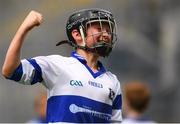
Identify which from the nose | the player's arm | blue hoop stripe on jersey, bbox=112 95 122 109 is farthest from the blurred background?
the player's arm

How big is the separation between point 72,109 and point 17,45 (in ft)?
1.43

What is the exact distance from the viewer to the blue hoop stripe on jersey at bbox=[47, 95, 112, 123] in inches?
192

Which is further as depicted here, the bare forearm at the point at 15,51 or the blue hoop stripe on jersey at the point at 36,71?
the blue hoop stripe on jersey at the point at 36,71

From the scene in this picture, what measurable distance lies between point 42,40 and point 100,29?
440 cm

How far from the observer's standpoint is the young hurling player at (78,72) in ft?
15.7

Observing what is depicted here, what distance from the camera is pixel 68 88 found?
16.1 ft

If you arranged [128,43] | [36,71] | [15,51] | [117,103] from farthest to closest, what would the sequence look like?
1. [128,43]
2. [117,103]
3. [36,71]
4. [15,51]

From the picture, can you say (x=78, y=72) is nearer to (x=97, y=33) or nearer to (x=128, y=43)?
(x=97, y=33)

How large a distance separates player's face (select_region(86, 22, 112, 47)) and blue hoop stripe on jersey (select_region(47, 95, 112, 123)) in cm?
32

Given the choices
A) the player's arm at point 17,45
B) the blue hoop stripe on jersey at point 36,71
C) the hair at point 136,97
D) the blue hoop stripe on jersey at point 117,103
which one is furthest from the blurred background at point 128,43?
the player's arm at point 17,45

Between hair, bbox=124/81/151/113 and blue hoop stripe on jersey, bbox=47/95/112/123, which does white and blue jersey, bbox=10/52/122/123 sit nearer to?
blue hoop stripe on jersey, bbox=47/95/112/123

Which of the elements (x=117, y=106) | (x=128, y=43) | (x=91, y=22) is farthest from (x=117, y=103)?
(x=128, y=43)

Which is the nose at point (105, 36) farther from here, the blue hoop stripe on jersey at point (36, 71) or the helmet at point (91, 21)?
the blue hoop stripe on jersey at point (36, 71)

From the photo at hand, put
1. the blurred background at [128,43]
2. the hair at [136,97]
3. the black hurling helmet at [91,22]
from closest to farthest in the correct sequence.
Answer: the black hurling helmet at [91,22]
the hair at [136,97]
the blurred background at [128,43]
